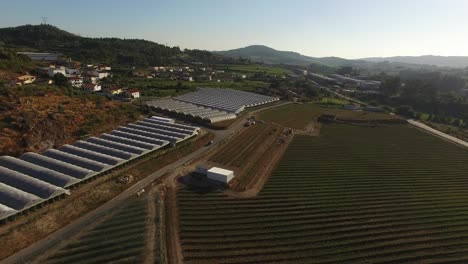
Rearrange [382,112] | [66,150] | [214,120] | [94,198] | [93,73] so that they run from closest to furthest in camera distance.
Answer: [94,198]
[66,150]
[214,120]
[382,112]
[93,73]

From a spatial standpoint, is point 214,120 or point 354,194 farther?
point 214,120

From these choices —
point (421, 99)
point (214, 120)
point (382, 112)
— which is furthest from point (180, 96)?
point (421, 99)

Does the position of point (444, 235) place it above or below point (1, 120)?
below

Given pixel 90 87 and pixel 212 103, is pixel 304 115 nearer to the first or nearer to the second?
pixel 212 103

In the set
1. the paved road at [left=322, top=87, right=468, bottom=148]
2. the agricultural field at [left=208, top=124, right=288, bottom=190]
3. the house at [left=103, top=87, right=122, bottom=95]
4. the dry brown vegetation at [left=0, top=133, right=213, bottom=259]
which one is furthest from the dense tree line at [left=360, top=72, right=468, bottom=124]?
the house at [left=103, top=87, right=122, bottom=95]

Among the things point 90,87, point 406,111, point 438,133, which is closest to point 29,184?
point 90,87

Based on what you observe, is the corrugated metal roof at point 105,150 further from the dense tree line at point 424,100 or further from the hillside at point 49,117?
the dense tree line at point 424,100

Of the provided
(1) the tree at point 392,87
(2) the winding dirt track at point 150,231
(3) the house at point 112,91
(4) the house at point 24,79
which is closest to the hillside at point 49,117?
(4) the house at point 24,79

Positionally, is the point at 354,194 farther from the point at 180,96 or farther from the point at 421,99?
the point at 421,99

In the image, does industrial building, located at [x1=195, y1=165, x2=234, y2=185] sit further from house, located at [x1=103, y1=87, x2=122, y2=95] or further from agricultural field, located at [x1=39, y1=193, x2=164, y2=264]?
house, located at [x1=103, y1=87, x2=122, y2=95]
